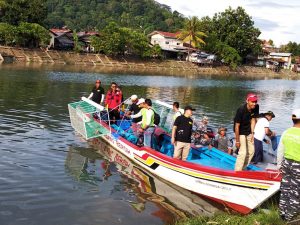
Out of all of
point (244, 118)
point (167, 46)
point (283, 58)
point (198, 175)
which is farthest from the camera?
point (283, 58)

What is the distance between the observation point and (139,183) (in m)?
12.6

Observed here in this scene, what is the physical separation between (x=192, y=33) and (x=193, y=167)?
9004 centimetres

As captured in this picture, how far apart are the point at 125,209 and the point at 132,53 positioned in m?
78.4

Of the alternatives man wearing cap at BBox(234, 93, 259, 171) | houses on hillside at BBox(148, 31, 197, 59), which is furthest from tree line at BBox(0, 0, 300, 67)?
man wearing cap at BBox(234, 93, 259, 171)

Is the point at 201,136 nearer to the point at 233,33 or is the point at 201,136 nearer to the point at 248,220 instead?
the point at 248,220

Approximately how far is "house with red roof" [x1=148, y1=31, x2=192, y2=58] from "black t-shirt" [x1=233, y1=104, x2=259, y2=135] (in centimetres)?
9380

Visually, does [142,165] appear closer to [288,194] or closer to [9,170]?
[9,170]

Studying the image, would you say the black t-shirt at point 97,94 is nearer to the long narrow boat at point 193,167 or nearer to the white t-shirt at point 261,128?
the long narrow boat at point 193,167

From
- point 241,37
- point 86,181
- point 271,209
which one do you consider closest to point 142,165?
point 86,181

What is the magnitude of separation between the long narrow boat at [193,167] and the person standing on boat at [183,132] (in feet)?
1.33

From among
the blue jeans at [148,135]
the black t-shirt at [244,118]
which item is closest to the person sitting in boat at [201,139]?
the blue jeans at [148,135]

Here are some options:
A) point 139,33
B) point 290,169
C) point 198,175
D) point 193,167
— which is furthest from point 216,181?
point 139,33

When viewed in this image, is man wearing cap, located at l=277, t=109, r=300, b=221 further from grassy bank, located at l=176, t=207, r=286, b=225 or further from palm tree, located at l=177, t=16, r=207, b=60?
palm tree, located at l=177, t=16, r=207, b=60

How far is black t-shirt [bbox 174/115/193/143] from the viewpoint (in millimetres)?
11602
